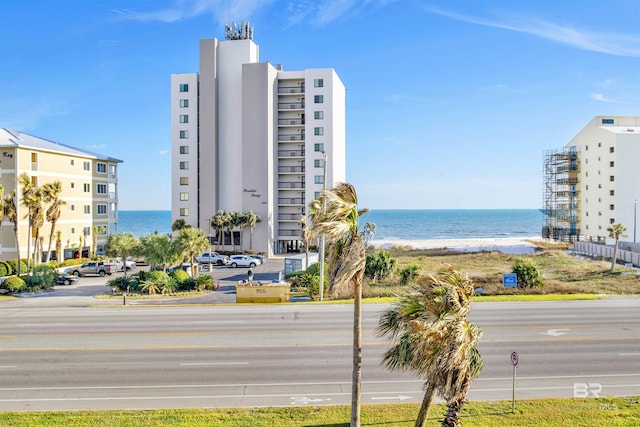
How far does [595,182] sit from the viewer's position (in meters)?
73.6

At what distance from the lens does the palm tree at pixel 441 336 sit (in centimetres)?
948

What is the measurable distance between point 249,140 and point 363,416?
58.9 meters

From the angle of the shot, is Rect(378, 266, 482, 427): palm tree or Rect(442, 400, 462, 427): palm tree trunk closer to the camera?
Rect(378, 266, 482, 427): palm tree

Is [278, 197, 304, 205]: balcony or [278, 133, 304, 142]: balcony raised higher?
[278, 133, 304, 142]: balcony

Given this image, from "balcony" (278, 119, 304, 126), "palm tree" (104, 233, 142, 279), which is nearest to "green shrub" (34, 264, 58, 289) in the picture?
"palm tree" (104, 233, 142, 279)

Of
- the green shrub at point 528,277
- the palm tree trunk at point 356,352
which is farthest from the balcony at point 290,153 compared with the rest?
the palm tree trunk at point 356,352

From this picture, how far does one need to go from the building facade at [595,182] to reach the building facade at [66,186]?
2730 inches

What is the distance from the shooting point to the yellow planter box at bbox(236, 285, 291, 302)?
32.1 metres

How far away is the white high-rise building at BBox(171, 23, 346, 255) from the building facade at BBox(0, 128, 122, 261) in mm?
9735

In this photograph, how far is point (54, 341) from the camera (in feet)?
71.6

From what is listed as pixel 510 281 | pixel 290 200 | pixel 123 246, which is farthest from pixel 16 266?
pixel 510 281

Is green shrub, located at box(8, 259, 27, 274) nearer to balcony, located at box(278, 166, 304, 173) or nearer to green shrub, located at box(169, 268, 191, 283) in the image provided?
green shrub, located at box(169, 268, 191, 283)

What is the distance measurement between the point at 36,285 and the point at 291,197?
129 ft

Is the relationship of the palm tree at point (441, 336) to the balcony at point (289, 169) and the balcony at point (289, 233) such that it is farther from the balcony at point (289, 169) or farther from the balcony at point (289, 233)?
the balcony at point (289, 169)
